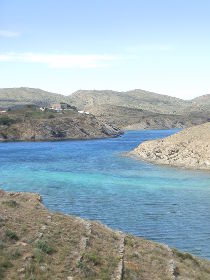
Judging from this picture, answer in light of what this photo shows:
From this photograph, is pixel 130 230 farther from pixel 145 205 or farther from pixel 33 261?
pixel 33 261

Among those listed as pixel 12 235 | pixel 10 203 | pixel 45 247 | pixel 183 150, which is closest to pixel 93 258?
pixel 45 247

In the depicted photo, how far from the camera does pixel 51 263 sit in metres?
24.1

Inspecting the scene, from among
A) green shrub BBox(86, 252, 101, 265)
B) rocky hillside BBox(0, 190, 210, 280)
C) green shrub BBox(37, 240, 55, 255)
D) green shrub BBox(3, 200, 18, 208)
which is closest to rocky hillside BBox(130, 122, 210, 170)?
green shrub BBox(3, 200, 18, 208)

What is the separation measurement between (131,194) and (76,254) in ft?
127

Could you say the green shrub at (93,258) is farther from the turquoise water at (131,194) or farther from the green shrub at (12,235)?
the turquoise water at (131,194)

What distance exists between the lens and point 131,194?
6394cm

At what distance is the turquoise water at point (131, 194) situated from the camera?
4359cm

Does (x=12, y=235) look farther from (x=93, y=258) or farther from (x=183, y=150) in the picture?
(x=183, y=150)

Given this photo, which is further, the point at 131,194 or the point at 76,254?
the point at 131,194

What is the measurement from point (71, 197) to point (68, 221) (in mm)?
28427

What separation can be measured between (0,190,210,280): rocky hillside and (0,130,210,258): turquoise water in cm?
804

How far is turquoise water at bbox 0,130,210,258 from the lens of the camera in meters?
43.6

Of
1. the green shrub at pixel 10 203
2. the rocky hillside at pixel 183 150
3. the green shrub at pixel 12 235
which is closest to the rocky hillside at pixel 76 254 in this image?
the green shrub at pixel 12 235

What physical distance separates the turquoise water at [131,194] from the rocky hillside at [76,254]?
8.04 metres
